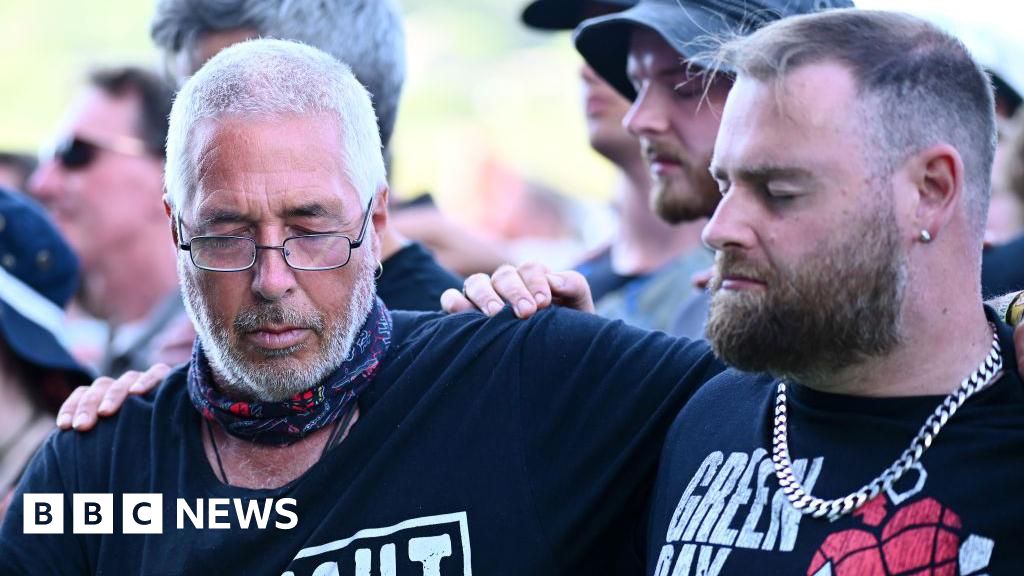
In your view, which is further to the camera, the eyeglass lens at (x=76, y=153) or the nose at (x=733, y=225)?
the eyeglass lens at (x=76, y=153)

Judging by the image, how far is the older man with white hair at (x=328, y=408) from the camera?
2.72 metres

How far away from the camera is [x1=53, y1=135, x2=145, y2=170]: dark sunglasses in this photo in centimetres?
578

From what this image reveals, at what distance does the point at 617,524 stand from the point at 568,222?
6.72 m

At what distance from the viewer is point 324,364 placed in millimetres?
2826

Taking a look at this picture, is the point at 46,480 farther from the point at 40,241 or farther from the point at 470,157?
the point at 470,157

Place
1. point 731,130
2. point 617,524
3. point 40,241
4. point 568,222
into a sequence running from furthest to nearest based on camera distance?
1. point 568,222
2. point 40,241
3. point 617,524
4. point 731,130

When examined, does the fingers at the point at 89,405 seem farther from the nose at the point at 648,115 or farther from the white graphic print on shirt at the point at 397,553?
the nose at the point at 648,115

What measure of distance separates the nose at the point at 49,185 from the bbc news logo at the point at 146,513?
3.20 metres

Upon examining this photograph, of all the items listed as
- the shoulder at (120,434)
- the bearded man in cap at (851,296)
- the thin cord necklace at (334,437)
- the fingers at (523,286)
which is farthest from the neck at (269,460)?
the bearded man in cap at (851,296)

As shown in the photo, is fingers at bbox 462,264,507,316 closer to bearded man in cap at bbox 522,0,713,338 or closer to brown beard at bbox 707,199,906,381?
brown beard at bbox 707,199,906,381

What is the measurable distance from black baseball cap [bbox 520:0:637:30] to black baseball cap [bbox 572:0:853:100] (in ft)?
2.10

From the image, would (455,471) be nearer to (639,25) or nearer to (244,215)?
(244,215)

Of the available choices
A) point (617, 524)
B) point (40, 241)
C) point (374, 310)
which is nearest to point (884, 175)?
point (617, 524)

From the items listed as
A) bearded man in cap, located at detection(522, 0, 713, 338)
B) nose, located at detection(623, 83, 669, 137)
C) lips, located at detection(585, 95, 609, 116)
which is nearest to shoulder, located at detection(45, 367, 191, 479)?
nose, located at detection(623, 83, 669, 137)
